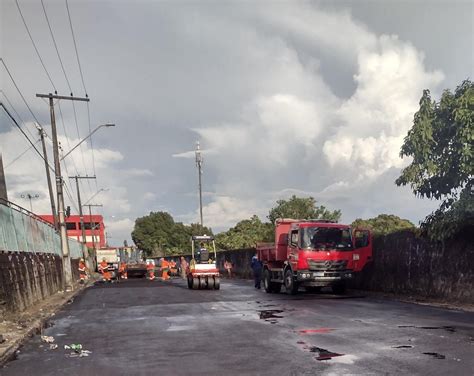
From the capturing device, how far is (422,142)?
15.7 m

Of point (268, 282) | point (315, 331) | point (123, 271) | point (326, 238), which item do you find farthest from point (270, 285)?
point (123, 271)

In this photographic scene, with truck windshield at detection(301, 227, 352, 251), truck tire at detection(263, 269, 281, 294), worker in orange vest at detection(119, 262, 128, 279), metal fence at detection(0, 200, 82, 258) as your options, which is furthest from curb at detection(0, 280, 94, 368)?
worker in orange vest at detection(119, 262, 128, 279)

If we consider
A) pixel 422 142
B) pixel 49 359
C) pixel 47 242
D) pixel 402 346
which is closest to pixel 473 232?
pixel 422 142

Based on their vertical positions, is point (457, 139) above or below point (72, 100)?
below

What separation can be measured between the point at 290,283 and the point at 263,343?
12.2 m

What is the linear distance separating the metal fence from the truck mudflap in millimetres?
10942

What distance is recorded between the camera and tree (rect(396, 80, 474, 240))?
14539 mm

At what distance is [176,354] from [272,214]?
62.7m

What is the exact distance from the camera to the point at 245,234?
70625 mm


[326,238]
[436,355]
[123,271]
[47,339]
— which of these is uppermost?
[326,238]

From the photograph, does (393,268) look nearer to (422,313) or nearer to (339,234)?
(339,234)

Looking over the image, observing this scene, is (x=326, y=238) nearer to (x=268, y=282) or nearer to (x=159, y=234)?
(x=268, y=282)

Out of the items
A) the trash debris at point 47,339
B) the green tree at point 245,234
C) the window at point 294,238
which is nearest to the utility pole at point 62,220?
the window at point 294,238

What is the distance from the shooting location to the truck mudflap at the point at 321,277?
2081 cm
